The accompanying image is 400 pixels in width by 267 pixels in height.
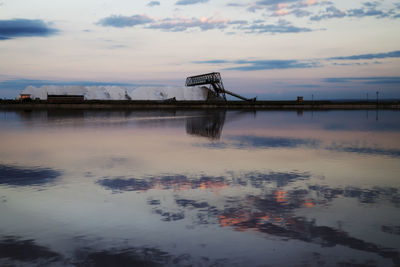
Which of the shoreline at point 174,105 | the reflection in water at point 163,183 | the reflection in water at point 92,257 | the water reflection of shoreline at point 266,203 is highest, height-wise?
the shoreline at point 174,105

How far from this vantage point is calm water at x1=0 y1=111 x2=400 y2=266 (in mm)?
8898

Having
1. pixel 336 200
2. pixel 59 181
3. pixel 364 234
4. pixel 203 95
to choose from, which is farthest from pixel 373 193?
pixel 203 95

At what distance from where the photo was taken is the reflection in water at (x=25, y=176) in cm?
1593

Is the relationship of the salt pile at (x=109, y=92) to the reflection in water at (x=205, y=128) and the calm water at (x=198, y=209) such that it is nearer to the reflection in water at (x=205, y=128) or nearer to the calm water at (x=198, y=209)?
the reflection in water at (x=205, y=128)

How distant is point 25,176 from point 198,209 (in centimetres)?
856

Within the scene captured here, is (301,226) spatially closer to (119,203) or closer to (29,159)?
(119,203)

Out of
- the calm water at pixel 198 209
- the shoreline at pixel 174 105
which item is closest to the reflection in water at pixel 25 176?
the calm water at pixel 198 209

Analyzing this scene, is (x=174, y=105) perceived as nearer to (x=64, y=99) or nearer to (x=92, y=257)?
(x=64, y=99)

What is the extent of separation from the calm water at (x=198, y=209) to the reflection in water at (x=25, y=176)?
0.16 ft

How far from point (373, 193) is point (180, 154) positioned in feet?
39.1

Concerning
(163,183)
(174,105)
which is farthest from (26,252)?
(174,105)

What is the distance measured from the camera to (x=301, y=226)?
35.1ft

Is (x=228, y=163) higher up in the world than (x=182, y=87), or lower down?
lower down

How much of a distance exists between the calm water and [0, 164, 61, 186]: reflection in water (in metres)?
0.05
